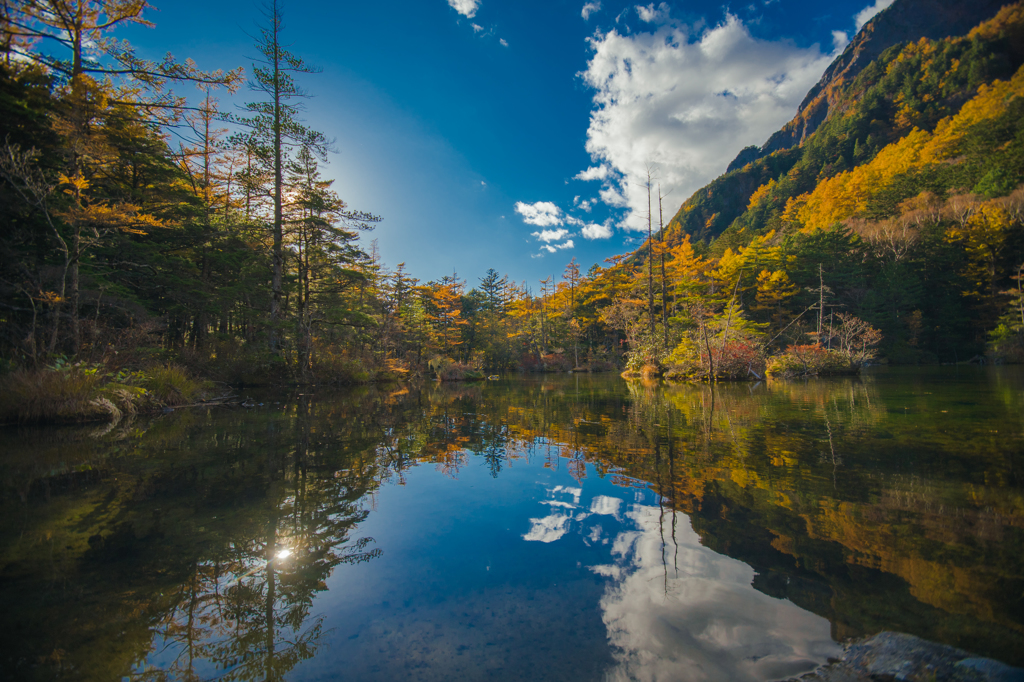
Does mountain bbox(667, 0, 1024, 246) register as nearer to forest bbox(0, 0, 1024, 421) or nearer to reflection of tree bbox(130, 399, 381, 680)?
forest bbox(0, 0, 1024, 421)

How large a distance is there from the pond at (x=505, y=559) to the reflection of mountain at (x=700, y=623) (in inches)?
0.4

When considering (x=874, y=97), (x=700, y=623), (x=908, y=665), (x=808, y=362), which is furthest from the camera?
(x=874, y=97)

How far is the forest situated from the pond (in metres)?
5.70

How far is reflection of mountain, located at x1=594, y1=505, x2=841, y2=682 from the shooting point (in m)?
1.32

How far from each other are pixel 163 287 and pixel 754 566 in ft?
55.4

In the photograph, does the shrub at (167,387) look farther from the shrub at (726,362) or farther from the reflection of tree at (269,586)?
the shrub at (726,362)

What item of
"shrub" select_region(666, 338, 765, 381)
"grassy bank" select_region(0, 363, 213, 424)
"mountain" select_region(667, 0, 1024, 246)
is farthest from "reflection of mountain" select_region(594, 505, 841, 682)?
"mountain" select_region(667, 0, 1024, 246)

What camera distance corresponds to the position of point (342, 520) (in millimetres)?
2631

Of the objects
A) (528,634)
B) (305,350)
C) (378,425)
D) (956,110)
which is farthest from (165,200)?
(956,110)

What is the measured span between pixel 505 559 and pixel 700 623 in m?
1.01

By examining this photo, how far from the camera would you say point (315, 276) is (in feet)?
52.1

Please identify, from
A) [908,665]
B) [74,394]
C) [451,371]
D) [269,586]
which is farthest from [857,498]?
[451,371]

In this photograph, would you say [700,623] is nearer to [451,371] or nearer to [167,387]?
[167,387]

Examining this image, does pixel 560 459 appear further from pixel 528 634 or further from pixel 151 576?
pixel 151 576
